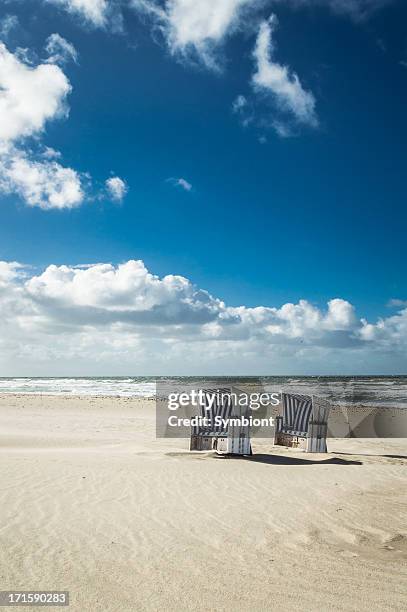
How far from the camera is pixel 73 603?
13.0ft

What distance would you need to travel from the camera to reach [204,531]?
5.86 metres

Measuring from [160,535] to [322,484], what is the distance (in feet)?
13.6

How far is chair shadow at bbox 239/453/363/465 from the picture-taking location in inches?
423

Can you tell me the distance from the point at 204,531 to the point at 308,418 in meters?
7.03

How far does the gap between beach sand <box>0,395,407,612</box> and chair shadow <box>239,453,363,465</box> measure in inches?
2.4

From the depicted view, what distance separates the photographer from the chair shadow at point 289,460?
10.8 m

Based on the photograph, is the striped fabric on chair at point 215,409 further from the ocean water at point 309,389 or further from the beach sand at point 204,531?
the ocean water at point 309,389

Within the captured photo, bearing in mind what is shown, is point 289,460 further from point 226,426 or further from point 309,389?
point 309,389

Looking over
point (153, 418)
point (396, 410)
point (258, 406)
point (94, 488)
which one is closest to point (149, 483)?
point (94, 488)

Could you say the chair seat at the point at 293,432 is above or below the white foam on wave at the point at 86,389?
above

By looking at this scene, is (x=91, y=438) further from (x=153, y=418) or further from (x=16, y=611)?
(x=16, y=611)

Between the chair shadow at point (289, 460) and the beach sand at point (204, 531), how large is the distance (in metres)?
0.06
